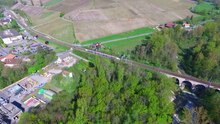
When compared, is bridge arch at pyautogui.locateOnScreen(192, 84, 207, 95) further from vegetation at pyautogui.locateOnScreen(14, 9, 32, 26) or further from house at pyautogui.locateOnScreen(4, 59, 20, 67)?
vegetation at pyautogui.locateOnScreen(14, 9, 32, 26)

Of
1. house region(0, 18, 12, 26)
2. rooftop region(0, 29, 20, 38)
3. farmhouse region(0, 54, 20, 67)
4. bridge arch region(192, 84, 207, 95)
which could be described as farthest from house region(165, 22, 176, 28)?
house region(0, 18, 12, 26)

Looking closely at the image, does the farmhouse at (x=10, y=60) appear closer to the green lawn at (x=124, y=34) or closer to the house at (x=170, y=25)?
the green lawn at (x=124, y=34)

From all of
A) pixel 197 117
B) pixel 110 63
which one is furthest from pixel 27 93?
pixel 197 117

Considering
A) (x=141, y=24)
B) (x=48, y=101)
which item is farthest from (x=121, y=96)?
(x=141, y=24)

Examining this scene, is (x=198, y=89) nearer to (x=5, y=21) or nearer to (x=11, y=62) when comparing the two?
(x=11, y=62)

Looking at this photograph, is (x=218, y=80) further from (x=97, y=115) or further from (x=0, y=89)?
(x=0, y=89)

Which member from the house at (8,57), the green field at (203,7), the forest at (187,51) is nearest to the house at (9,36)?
the house at (8,57)
